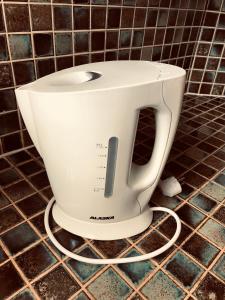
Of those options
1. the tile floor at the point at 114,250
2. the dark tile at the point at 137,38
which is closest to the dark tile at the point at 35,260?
the tile floor at the point at 114,250

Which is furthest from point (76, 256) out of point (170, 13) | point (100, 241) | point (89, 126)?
point (170, 13)

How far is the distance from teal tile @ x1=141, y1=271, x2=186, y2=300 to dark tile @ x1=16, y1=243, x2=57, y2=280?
7.3 inches

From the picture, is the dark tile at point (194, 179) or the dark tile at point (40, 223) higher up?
the dark tile at point (40, 223)

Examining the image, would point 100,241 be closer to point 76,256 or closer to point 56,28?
point 76,256

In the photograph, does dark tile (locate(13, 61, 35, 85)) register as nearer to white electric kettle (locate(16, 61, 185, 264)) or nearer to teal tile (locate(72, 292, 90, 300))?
white electric kettle (locate(16, 61, 185, 264))

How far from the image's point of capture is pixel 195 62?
1307 mm

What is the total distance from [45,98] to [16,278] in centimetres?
33

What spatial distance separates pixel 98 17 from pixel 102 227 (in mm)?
641

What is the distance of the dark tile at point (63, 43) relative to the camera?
2.45 feet

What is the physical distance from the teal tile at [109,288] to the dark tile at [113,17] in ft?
2.46

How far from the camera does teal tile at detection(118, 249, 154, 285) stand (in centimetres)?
48

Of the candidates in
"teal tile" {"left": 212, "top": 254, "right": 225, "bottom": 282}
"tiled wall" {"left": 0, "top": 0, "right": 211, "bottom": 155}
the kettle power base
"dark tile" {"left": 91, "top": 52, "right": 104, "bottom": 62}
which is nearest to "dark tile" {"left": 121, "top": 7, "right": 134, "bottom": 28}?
"tiled wall" {"left": 0, "top": 0, "right": 211, "bottom": 155}

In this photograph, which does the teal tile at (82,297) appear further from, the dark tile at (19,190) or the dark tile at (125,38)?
the dark tile at (125,38)

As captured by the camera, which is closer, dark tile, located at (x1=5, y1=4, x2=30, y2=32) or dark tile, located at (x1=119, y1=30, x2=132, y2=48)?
dark tile, located at (x1=5, y1=4, x2=30, y2=32)
